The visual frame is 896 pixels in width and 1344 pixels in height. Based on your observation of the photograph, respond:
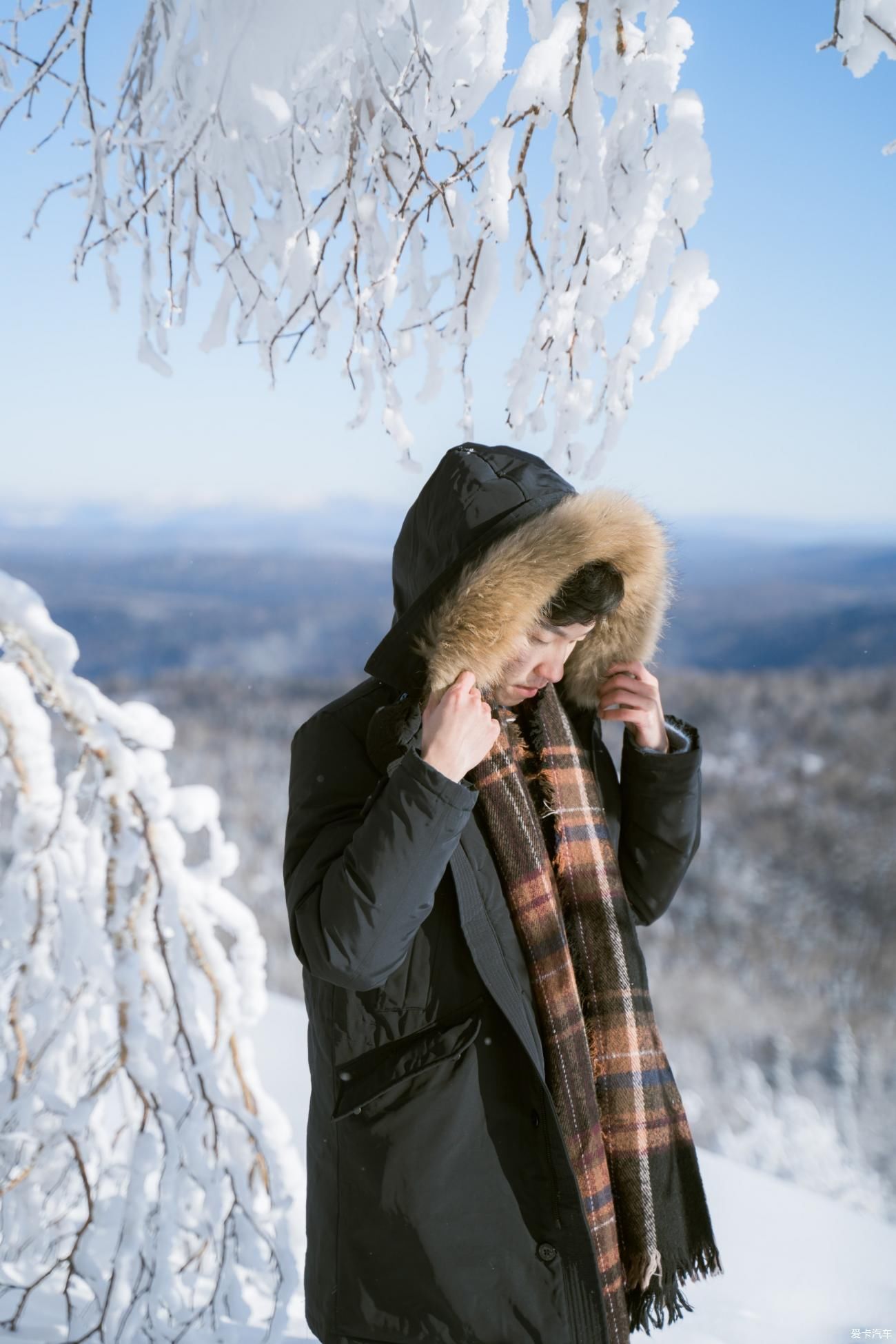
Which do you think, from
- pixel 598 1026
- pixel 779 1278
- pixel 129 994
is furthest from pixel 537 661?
pixel 779 1278

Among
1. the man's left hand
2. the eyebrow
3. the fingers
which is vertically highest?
the eyebrow

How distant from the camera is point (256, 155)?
4.00 feet

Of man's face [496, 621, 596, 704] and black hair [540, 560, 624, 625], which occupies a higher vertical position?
black hair [540, 560, 624, 625]

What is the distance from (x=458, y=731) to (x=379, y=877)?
153 millimetres

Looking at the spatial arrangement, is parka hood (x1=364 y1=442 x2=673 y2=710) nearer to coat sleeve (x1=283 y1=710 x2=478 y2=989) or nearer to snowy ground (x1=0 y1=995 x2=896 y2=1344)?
coat sleeve (x1=283 y1=710 x2=478 y2=989)

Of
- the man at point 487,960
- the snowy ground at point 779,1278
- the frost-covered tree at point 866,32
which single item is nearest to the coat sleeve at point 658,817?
the man at point 487,960

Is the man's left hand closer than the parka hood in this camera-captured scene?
No

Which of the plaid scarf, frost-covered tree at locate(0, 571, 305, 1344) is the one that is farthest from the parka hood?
frost-covered tree at locate(0, 571, 305, 1344)

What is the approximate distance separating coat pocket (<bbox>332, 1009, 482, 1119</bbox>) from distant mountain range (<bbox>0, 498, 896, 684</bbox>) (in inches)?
545

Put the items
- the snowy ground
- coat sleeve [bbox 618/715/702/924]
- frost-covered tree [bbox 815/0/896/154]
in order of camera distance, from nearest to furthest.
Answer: frost-covered tree [bbox 815/0/896/154], coat sleeve [bbox 618/715/702/924], the snowy ground

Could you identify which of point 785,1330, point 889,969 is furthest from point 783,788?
point 785,1330

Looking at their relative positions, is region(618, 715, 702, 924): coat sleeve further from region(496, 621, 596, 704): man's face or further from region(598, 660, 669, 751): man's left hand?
region(496, 621, 596, 704): man's face

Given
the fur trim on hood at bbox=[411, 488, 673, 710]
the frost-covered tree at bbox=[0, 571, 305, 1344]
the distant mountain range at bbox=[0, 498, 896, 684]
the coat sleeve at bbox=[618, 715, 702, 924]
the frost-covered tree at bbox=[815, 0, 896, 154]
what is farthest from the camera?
the distant mountain range at bbox=[0, 498, 896, 684]

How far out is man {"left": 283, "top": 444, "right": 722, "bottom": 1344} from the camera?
90cm
